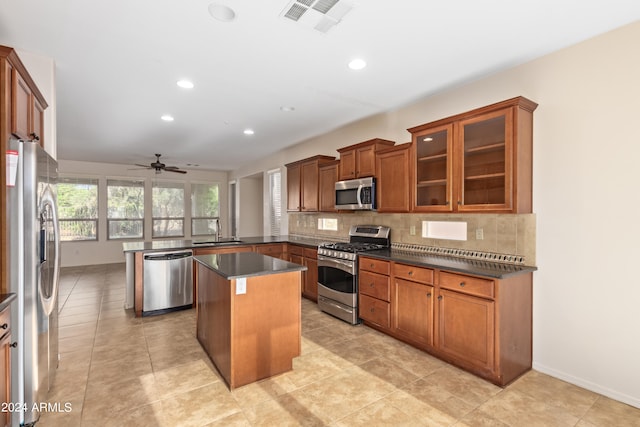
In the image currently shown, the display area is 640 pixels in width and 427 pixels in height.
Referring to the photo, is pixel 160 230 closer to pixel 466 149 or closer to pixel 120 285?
pixel 120 285

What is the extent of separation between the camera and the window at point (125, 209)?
8.56 meters

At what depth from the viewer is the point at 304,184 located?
5512mm

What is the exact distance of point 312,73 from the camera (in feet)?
10.1

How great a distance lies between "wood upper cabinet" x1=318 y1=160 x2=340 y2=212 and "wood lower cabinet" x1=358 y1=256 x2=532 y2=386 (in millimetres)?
1755

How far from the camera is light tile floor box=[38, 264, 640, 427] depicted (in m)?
2.08

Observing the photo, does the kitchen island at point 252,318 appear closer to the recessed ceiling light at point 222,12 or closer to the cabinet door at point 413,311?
the cabinet door at point 413,311

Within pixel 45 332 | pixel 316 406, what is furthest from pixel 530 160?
pixel 45 332

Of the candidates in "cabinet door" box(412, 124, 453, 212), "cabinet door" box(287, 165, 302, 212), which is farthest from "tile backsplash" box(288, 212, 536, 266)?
"cabinet door" box(287, 165, 302, 212)

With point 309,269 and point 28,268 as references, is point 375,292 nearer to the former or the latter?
point 309,269

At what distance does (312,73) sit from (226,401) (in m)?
2.94

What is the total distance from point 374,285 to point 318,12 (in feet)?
8.92

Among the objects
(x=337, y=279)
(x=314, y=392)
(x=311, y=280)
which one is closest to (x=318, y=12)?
(x=314, y=392)

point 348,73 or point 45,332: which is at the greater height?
point 348,73

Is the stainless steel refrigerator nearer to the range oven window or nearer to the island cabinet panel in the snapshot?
the island cabinet panel
